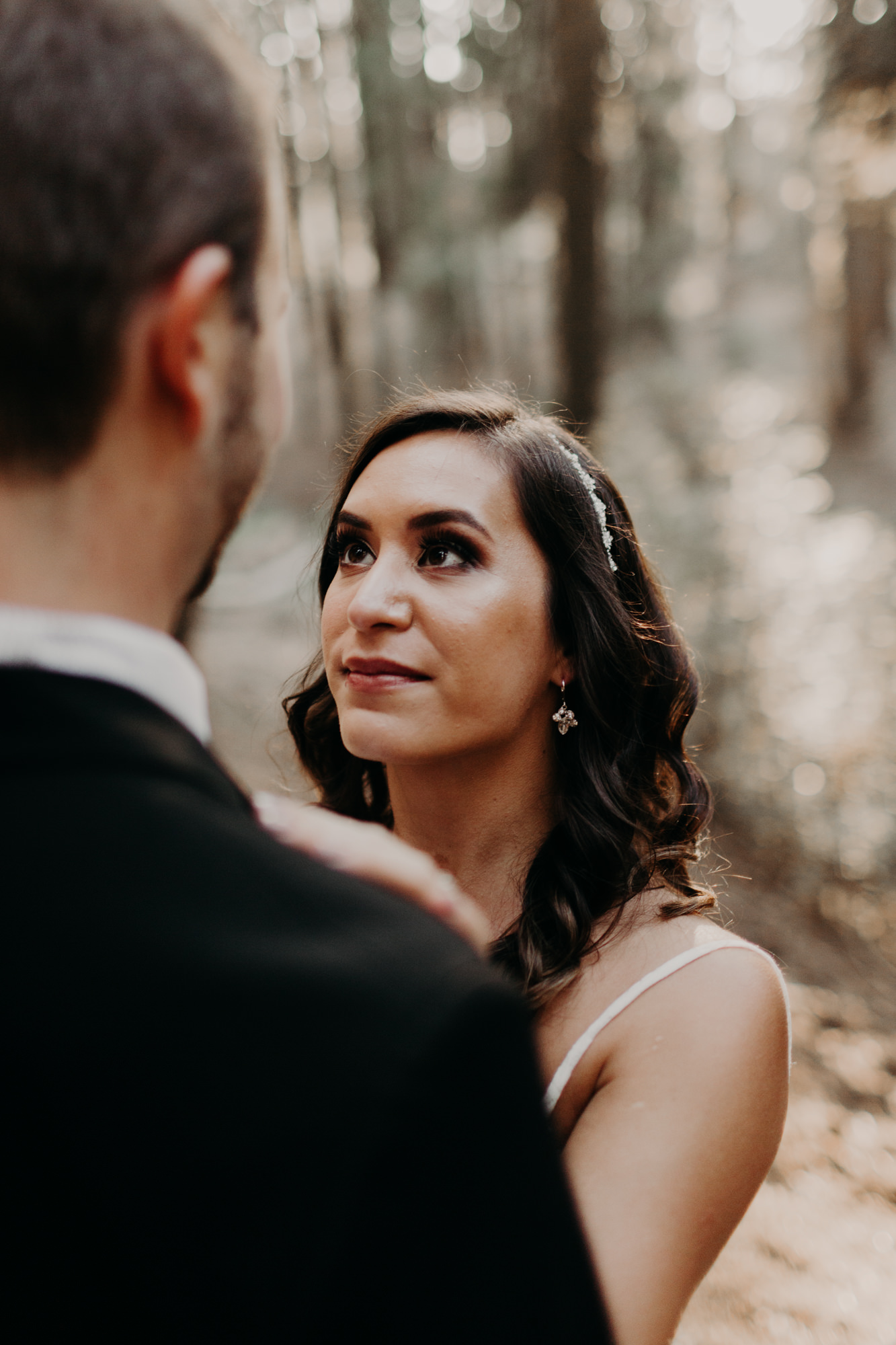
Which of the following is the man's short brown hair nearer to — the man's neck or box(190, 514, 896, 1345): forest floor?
the man's neck

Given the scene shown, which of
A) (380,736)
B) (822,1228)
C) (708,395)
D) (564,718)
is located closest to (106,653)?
(380,736)

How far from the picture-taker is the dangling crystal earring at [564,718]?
8.29ft

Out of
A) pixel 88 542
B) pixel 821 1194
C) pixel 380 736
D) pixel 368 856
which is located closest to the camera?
pixel 88 542

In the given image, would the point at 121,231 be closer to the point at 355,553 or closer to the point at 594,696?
the point at 355,553

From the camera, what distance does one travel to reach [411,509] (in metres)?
2.36

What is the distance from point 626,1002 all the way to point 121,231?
1.72m

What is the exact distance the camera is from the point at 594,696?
249 cm

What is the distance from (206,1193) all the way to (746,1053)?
4.69 feet

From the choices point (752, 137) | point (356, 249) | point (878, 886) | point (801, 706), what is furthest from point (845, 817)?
point (752, 137)

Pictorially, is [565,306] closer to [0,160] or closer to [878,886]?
[878,886]

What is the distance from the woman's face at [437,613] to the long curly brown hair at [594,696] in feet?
0.25

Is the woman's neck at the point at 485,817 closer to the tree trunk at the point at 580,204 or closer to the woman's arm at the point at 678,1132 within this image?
the woman's arm at the point at 678,1132

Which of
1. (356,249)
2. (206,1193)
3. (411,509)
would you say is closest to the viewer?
(206,1193)

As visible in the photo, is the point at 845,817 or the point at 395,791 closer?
the point at 395,791
